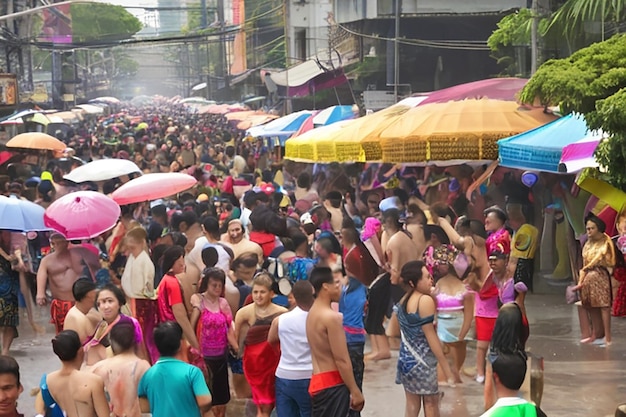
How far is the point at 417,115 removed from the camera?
600 inches

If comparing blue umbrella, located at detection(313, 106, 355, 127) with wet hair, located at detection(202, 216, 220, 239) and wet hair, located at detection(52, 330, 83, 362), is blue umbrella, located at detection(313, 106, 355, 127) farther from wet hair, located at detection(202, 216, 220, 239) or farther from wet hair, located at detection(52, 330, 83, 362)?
wet hair, located at detection(52, 330, 83, 362)

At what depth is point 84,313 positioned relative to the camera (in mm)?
8492

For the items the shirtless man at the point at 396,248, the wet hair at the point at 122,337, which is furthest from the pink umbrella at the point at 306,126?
the wet hair at the point at 122,337

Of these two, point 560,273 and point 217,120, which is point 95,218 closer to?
point 560,273

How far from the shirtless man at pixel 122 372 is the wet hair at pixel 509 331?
93.8 inches

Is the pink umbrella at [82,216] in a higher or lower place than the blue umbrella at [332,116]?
higher

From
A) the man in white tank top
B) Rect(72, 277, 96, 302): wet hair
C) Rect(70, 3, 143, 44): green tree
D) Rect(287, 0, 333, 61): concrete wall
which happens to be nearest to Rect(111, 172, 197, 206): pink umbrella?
Rect(72, 277, 96, 302): wet hair

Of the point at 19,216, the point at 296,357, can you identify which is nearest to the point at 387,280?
the point at 19,216

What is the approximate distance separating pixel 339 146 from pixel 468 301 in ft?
24.7

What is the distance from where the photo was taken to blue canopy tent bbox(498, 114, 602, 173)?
1278 cm

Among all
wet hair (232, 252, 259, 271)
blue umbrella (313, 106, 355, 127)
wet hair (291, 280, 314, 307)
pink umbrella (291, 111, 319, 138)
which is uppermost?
wet hair (291, 280, 314, 307)

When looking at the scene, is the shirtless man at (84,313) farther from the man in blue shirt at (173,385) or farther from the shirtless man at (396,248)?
the shirtless man at (396,248)

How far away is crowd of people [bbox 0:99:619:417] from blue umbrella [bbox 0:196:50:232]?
1.38ft

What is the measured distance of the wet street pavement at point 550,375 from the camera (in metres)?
9.39
